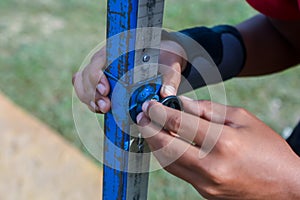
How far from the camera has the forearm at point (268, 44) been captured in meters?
1.08

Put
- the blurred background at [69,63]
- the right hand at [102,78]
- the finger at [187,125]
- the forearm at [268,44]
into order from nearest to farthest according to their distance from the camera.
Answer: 1. the finger at [187,125]
2. the right hand at [102,78]
3. the forearm at [268,44]
4. the blurred background at [69,63]

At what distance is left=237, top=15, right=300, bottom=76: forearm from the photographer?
42.7 inches

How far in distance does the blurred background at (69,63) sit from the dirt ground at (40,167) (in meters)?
0.08

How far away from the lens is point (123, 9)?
26.6 inches

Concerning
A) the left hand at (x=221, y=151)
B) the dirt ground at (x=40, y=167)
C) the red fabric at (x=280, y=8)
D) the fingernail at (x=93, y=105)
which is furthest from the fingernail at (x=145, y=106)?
the dirt ground at (x=40, y=167)

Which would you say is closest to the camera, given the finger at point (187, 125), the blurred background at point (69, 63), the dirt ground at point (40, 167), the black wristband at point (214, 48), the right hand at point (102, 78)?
the finger at point (187, 125)

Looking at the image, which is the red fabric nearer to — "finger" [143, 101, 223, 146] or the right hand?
the right hand

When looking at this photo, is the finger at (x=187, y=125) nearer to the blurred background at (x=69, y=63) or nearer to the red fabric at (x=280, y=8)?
the red fabric at (x=280, y=8)

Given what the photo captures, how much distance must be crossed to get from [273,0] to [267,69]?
0.21 metres

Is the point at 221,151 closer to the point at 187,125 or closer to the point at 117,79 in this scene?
the point at 187,125

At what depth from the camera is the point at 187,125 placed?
0.65 metres

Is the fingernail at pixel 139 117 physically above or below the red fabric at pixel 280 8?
below

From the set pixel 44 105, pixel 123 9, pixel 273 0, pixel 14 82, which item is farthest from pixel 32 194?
pixel 123 9

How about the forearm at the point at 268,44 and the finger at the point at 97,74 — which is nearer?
the finger at the point at 97,74
